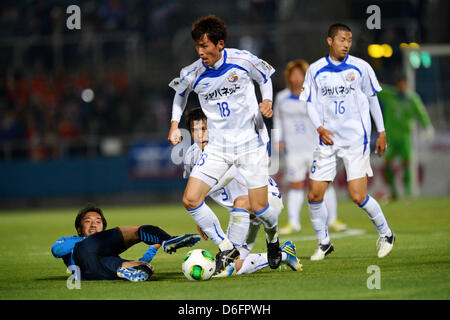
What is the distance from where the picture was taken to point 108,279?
6348mm

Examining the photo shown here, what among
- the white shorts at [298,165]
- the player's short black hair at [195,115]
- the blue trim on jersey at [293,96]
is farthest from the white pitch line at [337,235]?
the player's short black hair at [195,115]

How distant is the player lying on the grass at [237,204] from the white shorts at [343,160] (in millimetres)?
535

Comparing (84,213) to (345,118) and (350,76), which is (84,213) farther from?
(350,76)

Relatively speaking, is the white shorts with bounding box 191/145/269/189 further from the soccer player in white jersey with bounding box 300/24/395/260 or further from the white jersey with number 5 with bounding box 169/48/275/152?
the soccer player in white jersey with bounding box 300/24/395/260

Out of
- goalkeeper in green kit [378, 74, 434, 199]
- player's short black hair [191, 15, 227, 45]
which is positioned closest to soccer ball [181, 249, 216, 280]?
player's short black hair [191, 15, 227, 45]

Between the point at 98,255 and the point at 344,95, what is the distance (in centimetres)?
296

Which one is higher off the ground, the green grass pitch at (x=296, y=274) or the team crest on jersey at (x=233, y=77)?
the team crest on jersey at (x=233, y=77)

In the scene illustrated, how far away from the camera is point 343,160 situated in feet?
25.4

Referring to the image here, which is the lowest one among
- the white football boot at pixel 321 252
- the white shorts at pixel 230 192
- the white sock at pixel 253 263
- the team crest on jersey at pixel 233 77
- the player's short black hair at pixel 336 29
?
the white football boot at pixel 321 252

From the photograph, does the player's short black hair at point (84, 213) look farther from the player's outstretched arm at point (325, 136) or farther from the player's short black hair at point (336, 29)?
the player's short black hair at point (336, 29)

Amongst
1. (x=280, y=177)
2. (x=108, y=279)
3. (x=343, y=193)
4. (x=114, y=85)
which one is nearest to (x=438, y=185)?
(x=343, y=193)

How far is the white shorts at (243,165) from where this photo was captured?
6535mm

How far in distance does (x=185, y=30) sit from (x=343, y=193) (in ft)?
24.1

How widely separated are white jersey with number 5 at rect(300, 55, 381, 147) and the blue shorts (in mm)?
2564
